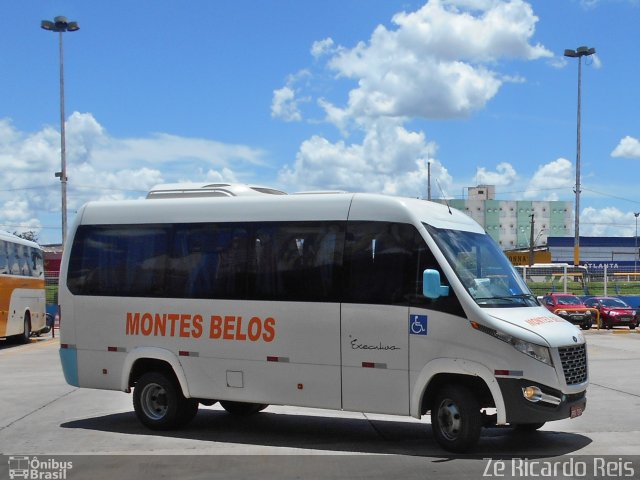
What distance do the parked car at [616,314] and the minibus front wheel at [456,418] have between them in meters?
31.0

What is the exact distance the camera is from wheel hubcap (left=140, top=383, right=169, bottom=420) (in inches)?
432

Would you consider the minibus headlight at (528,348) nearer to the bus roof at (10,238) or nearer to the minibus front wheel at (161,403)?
the minibus front wheel at (161,403)

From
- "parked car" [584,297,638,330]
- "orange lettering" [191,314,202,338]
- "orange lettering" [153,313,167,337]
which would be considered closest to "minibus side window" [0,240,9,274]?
"orange lettering" [153,313,167,337]

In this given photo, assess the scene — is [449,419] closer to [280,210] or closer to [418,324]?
[418,324]

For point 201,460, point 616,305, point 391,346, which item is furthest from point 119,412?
point 616,305

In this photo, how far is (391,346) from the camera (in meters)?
9.40

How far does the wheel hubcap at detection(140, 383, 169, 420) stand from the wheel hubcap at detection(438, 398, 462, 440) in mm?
3642

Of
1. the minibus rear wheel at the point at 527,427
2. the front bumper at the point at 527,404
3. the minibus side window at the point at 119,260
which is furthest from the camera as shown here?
the minibus side window at the point at 119,260

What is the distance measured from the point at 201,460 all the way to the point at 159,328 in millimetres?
2241

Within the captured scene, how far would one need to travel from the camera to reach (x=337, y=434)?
1077 centimetres

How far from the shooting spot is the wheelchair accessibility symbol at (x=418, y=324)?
9250mm

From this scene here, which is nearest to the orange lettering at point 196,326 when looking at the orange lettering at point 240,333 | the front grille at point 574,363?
the orange lettering at point 240,333

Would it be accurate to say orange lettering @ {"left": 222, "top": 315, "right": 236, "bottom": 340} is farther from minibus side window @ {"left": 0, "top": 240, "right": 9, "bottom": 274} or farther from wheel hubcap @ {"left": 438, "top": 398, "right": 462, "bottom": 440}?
minibus side window @ {"left": 0, "top": 240, "right": 9, "bottom": 274}

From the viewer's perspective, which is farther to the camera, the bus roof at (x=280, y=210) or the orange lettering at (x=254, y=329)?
the orange lettering at (x=254, y=329)
